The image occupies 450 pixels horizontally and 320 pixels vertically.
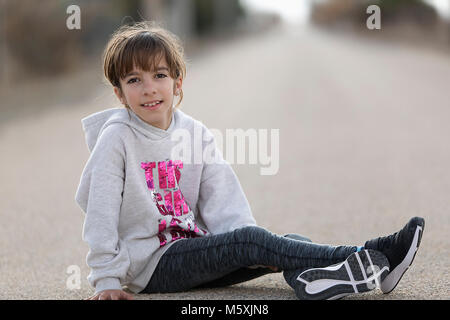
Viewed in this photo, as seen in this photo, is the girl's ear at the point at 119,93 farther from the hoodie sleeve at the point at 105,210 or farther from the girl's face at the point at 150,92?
the hoodie sleeve at the point at 105,210

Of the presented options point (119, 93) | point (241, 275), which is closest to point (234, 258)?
point (241, 275)

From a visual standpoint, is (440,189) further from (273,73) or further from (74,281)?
(273,73)

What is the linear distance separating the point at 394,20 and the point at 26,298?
3440cm

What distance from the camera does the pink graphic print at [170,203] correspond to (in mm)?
2775

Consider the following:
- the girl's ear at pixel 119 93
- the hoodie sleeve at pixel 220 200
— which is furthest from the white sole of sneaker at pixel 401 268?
the girl's ear at pixel 119 93

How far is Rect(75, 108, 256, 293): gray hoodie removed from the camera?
262cm

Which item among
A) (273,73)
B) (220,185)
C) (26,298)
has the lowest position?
(26,298)

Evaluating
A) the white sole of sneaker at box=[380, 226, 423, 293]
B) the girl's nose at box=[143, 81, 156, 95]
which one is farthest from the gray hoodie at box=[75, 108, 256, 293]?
the white sole of sneaker at box=[380, 226, 423, 293]

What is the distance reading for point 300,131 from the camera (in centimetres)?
785

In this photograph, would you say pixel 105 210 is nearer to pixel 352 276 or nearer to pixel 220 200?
pixel 220 200

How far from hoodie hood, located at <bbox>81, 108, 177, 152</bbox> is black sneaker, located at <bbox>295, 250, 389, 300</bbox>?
84 cm

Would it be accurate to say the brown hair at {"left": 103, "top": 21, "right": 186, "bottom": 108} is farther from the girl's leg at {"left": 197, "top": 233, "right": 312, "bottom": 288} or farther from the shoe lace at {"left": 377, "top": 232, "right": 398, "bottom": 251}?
the shoe lace at {"left": 377, "top": 232, "right": 398, "bottom": 251}

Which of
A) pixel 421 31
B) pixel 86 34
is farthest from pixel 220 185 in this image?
pixel 421 31

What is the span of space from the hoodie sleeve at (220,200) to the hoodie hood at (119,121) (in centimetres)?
24
